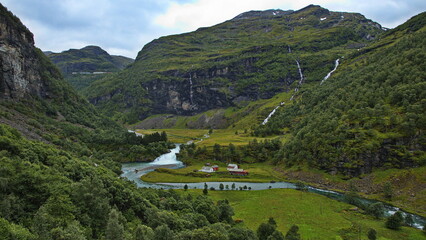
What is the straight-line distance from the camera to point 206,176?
5261 inches

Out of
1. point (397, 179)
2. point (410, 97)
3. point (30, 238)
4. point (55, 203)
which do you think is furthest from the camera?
point (410, 97)

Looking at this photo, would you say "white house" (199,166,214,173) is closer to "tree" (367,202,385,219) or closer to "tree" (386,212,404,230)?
"tree" (367,202,385,219)

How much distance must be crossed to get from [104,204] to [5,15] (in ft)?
557

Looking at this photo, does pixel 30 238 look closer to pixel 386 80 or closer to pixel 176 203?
pixel 176 203

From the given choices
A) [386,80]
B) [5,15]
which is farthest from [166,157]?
[386,80]

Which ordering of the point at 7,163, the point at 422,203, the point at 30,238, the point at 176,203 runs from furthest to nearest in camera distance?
the point at 422,203, the point at 176,203, the point at 7,163, the point at 30,238

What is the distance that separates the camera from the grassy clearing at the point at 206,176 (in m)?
128

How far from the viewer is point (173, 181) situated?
4975 inches

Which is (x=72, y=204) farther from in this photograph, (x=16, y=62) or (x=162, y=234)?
(x=16, y=62)

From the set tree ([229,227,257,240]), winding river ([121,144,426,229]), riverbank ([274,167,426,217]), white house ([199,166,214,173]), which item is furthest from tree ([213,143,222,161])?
tree ([229,227,257,240])

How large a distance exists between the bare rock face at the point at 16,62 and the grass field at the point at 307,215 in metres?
124

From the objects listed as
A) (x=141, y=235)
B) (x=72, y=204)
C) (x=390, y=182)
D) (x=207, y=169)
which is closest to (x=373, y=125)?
(x=390, y=182)

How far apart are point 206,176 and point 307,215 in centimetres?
6152

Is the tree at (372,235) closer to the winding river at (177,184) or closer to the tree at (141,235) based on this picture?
the winding river at (177,184)
